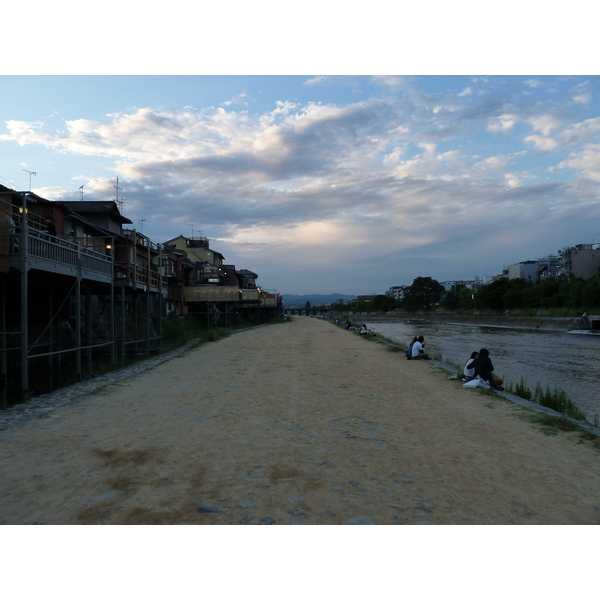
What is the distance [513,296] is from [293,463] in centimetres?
8645

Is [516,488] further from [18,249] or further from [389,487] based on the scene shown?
[18,249]

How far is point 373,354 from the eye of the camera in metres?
22.0

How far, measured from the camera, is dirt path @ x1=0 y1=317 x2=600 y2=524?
14.8ft

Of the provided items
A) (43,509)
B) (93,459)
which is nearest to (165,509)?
(43,509)

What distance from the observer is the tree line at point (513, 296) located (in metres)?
63.8

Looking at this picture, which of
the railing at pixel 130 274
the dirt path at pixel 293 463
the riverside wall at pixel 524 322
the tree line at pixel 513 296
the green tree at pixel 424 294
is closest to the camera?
the dirt path at pixel 293 463

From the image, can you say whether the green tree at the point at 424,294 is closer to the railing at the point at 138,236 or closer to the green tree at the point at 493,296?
the green tree at the point at 493,296

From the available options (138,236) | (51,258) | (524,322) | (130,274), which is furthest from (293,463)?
(524,322)

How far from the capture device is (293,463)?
5938 mm

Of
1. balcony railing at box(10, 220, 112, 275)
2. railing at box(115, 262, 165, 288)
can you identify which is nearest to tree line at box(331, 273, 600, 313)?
railing at box(115, 262, 165, 288)

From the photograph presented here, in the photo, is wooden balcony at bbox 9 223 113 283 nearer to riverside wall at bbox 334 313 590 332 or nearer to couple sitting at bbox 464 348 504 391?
couple sitting at bbox 464 348 504 391

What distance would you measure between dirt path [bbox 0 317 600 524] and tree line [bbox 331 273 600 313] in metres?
61.6

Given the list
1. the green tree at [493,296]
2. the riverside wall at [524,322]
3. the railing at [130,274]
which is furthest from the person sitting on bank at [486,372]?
the green tree at [493,296]

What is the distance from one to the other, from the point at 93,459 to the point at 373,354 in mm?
17046
